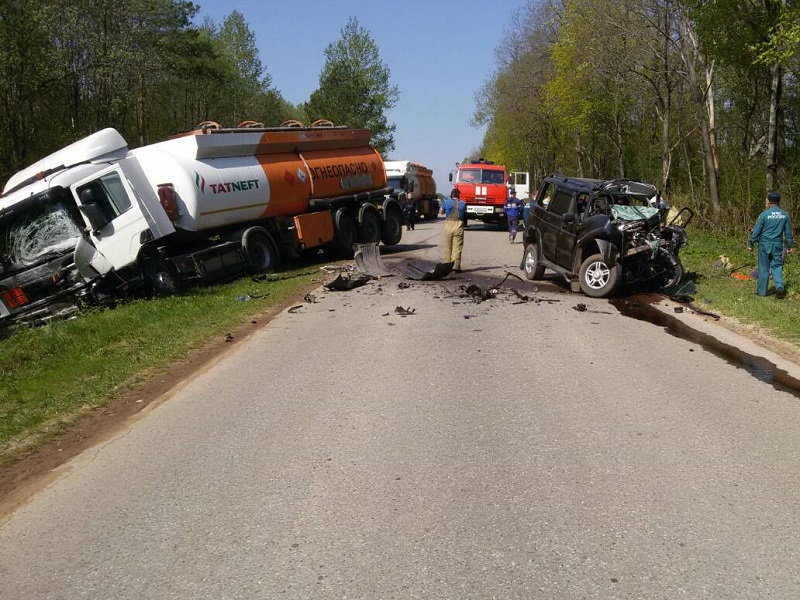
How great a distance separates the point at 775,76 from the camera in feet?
58.0

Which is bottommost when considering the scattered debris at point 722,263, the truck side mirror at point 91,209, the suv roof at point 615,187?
the scattered debris at point 722,263

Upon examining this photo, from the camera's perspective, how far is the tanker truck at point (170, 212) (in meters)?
12.1

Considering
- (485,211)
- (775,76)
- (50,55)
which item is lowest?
(485,211)

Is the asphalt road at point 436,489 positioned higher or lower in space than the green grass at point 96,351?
higher

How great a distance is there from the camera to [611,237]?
1213 cm

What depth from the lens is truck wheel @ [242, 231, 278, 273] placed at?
52.1 ft

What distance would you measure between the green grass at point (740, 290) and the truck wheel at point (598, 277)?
1428 millimetres

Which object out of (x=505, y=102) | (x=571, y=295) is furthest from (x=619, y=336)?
(x=505, y=102)

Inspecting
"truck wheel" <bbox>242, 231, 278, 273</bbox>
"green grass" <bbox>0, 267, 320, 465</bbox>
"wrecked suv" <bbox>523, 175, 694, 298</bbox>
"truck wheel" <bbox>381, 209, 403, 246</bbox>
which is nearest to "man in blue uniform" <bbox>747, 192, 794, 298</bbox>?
"wrecked suv" <bbox>523, 175, 694, 298</bbox>

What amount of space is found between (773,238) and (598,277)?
2.78 m

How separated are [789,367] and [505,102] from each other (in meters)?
47.3

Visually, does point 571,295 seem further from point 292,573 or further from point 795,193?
point 292,573

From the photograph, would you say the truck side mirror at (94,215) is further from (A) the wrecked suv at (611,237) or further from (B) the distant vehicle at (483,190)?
(B) the distant vehicle at (483,190)

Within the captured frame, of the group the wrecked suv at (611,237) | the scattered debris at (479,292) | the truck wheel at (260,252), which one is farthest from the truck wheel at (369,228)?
the wrecked suv at (611,237)
